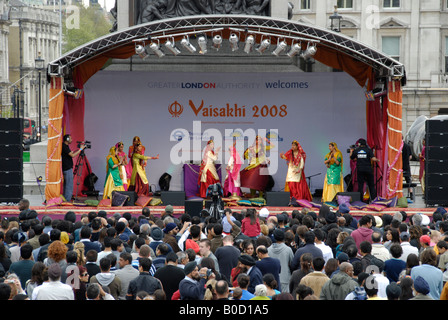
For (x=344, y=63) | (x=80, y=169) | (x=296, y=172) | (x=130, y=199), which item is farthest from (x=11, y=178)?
(x=344, y=63)

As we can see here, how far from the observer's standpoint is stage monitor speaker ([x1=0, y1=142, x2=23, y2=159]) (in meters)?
16.7

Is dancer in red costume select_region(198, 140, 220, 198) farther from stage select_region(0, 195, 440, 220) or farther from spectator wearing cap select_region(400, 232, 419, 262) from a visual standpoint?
spectator wearing cap select_region(400, 232, 419, 262)

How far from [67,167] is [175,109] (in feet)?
12.0

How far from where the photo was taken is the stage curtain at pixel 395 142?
57.3 feet

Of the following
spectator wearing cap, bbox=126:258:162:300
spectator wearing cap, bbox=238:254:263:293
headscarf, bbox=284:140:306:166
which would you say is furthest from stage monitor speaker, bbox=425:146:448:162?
spectator wearing cap, bbox=126:258:162:300

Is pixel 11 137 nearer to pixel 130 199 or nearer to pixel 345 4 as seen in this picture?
pixel 130 199

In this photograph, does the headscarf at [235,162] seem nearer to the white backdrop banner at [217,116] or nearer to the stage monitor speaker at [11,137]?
the white backdrop banner at [217,116]

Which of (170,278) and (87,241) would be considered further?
(87,241)

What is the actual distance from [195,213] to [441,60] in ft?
107

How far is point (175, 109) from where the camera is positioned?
20.1 meters

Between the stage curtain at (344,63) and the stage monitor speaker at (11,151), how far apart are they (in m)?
7.36

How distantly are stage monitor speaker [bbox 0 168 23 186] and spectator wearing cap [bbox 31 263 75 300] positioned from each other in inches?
383

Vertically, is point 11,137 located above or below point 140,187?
above

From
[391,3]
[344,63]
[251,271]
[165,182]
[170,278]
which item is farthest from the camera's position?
[391,3]
